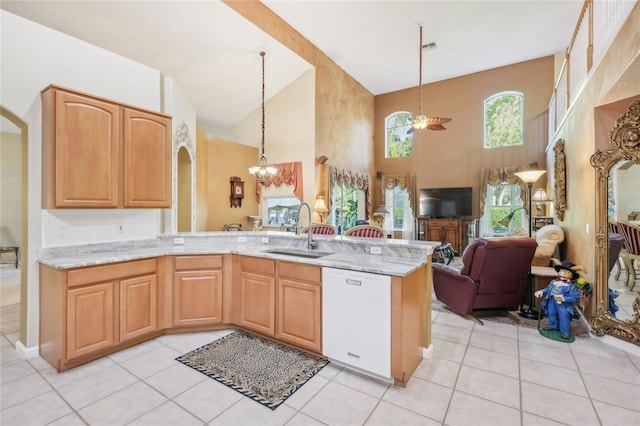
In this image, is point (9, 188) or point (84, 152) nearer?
point (84, 152)

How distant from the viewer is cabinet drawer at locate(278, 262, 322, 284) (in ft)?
8.36

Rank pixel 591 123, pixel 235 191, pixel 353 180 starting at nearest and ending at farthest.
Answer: pixel 591 123
pixel 235 191
pixel 353 180

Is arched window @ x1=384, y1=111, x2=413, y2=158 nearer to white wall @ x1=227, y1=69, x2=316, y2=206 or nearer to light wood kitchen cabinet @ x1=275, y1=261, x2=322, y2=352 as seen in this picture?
white wall @ x1=227, y1=69, x2=316, y2=206

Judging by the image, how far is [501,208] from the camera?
8117 mm

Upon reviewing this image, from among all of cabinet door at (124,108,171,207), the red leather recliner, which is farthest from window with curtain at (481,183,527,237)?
cabinet door at (124,108,171,207)

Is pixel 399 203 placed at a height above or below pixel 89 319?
above

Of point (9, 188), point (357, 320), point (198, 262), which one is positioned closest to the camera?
point (357, 320)

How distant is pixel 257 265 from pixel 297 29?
Result: 216 inches

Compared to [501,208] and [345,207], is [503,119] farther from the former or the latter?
[345,207]

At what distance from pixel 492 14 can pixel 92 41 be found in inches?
276

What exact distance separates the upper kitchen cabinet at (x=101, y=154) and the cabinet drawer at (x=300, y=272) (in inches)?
64.6

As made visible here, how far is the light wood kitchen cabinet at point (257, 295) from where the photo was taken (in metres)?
2.86

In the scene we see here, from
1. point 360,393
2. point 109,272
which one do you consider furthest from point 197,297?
point 360,393

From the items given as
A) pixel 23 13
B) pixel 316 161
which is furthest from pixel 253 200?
pixel 23 13
